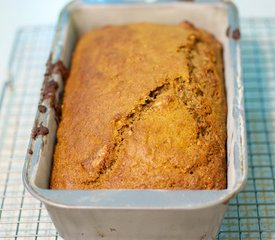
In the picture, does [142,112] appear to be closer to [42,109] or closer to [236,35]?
[42,109]

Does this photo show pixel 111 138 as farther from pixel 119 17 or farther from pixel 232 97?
pixel 119 17

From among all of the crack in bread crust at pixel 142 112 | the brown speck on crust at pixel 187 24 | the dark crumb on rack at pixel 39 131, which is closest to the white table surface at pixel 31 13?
the brown speck on crust at pixel 187 24

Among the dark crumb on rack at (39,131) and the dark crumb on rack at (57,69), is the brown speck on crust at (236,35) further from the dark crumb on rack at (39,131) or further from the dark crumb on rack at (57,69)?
the dark crumb on rack at (39,131)

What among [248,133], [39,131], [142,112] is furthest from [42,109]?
[248,133]

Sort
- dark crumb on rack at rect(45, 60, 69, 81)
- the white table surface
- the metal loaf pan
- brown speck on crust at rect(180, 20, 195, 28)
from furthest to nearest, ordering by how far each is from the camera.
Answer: the white table surface, brown speck on crust at rect(180, 20, 195, 28), dark crumb on rack at rect(45, 60, 69, 81), the metal loaf pan

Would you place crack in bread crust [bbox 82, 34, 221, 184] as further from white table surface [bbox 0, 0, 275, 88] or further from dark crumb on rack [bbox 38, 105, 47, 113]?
white table surface [bbox 0, 0, 275, 88]

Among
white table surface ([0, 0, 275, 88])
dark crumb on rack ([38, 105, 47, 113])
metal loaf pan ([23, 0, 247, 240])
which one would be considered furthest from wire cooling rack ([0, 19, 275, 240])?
dark crumb on rack ([38, 105, 47, 113])

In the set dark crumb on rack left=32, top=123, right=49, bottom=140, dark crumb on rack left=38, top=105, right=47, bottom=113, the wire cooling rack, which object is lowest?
the wire cooling rack

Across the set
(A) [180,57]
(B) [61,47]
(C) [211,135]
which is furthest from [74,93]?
(C) [211,135]
